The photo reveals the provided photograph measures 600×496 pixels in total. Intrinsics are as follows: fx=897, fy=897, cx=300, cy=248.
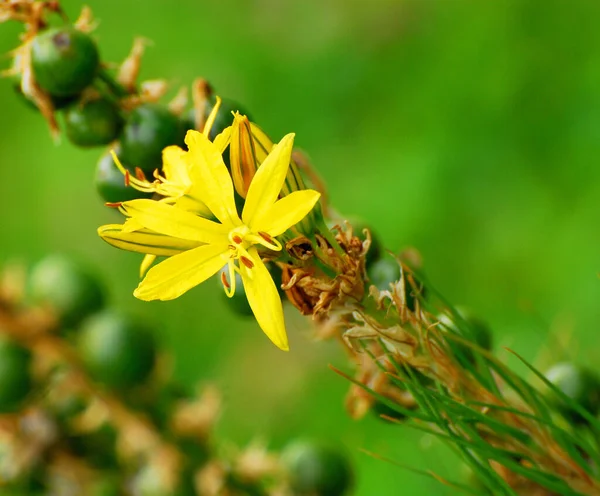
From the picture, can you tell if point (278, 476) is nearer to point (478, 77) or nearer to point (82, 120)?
point (82, 120)

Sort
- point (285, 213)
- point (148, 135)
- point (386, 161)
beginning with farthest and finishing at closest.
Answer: point (386, 161) < point (148, 135) < point (285, 213)

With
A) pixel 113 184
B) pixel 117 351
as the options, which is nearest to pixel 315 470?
pixel 117 351

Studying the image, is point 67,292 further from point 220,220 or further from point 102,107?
point 220,220

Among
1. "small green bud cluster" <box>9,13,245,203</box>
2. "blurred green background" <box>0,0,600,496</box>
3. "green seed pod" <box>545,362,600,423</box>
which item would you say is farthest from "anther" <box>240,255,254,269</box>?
"blurred green background" <box>0,0,600,496</box>

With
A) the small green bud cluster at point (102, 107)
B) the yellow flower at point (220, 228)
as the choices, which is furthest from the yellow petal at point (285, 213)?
the small green bud cluster at point (102, 107)

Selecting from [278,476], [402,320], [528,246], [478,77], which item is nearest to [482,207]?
[528,246]

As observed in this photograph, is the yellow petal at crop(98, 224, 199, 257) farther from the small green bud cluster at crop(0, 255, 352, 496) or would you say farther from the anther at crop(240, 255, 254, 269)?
the small green bud cluster at crop(0, 255, 352, 496)

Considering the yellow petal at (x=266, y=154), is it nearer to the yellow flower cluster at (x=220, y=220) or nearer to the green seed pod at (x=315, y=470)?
the yellow flower cluster at (x=220, y=220)
